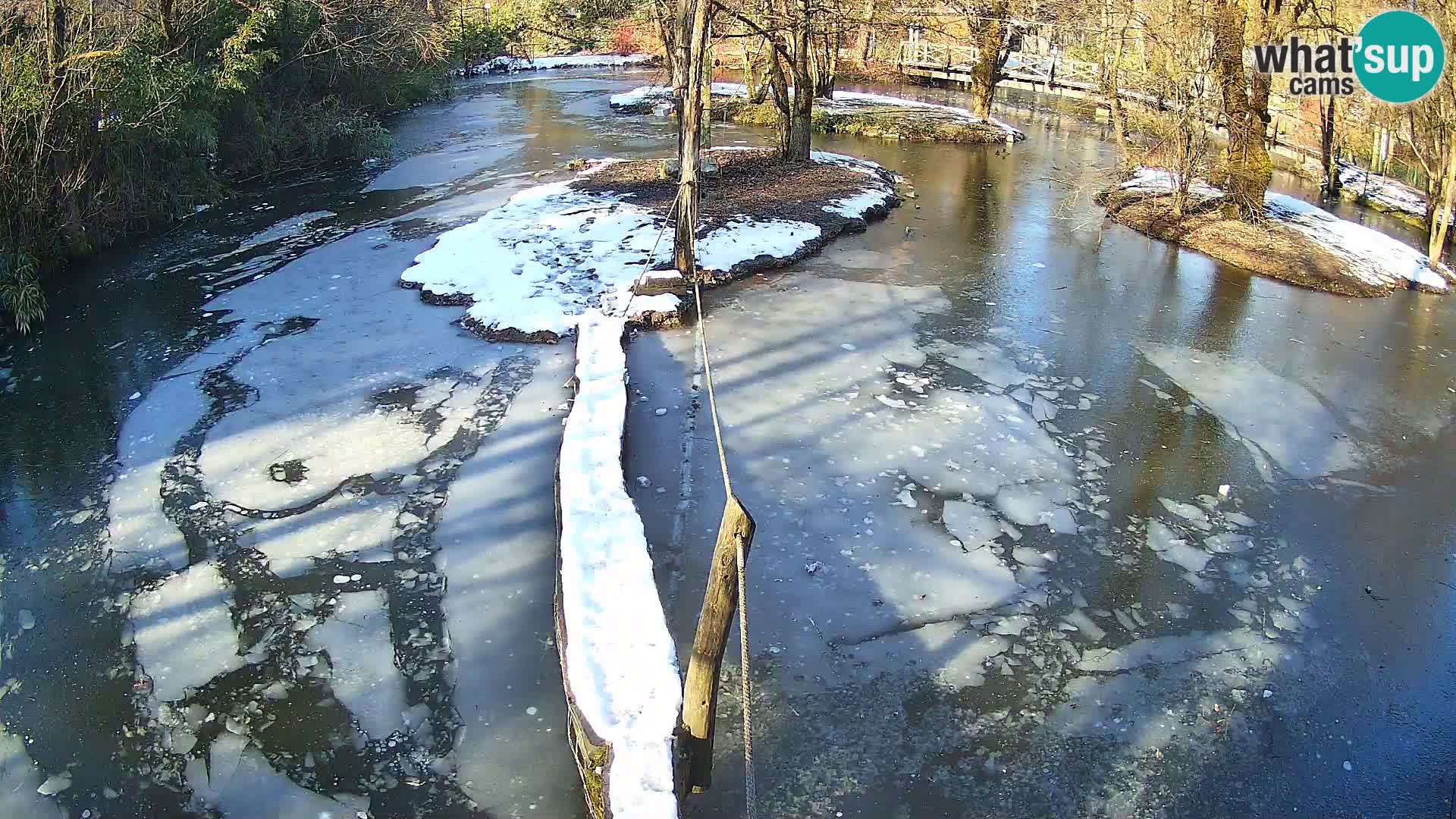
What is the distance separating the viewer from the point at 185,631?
17.6 feet

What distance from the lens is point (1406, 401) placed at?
8453 mm

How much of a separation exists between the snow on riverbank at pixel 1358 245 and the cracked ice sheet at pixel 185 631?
12.2m

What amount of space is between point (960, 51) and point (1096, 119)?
787 cm

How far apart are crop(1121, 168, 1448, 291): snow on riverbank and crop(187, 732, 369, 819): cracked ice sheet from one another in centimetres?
1211

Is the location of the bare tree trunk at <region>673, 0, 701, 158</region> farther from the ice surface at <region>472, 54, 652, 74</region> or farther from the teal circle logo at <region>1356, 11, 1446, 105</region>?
the ice surface at <region>472, 54, 652, 74</region>

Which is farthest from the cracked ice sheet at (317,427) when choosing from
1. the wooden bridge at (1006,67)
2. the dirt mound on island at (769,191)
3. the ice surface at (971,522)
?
the wooden bridge at (1006,67)

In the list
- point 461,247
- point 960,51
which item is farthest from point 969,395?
point 960,51

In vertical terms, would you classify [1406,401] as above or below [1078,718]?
above

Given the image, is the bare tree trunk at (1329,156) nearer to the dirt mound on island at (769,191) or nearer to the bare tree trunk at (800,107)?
the dirt mound on island at (769,191)

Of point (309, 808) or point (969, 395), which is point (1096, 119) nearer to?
point (969, 395)

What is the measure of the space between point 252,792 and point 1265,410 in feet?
25.3

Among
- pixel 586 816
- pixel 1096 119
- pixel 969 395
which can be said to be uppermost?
pixel 1096 119

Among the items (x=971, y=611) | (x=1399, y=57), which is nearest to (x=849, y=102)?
(x=1399, y=57)

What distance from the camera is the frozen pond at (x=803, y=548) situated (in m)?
4.48
